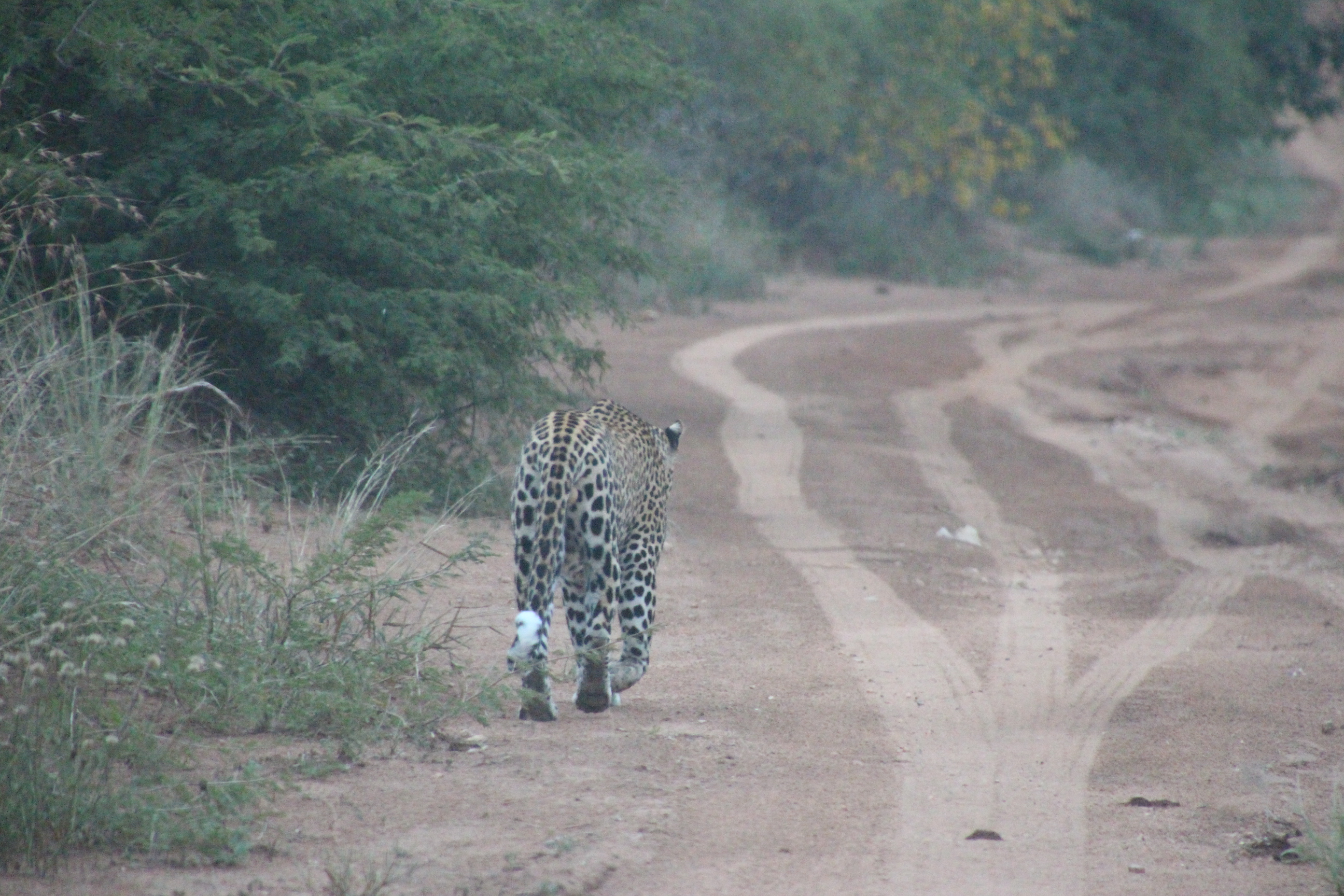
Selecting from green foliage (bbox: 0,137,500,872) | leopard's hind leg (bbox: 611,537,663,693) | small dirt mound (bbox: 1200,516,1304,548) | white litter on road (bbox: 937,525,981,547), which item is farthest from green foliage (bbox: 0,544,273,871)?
small dirt mound (bbox: 1200,516,1304,548)

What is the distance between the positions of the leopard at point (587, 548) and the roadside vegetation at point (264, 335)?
0.31 meters

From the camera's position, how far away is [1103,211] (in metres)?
44.0

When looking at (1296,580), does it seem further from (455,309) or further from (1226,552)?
(455,309)

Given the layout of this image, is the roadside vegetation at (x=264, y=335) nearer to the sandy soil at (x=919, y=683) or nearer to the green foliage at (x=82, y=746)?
the green foliage at (x=82, y=746)

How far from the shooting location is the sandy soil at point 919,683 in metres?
5.04

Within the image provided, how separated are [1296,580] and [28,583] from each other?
9228 mm

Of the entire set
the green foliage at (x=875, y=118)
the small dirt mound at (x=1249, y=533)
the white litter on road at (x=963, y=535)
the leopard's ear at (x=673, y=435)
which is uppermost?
the green foliage at (x=875, y=118)

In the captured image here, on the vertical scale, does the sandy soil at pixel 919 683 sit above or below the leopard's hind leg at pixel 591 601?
below

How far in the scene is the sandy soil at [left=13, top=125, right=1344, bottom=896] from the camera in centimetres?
504

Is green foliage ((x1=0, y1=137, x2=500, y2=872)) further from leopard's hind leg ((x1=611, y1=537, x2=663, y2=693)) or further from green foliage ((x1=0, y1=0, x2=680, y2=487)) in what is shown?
green foliage ((x1=0, y1=0, x2=680, y2=487))

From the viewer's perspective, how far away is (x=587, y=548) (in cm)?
668

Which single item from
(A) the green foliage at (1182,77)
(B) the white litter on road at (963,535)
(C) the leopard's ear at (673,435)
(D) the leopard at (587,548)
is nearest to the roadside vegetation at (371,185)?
(C) the leopard's ear at (673,435)

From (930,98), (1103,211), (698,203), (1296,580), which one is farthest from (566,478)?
(1103,211)

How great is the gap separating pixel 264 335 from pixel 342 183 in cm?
131
